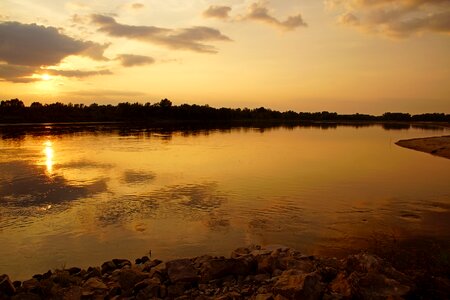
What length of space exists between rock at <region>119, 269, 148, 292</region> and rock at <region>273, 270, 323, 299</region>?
3066mm

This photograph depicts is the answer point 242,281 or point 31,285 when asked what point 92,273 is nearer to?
point 31,285

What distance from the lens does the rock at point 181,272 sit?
8.52 m

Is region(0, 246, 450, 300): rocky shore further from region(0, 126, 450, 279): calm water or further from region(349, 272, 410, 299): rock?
region(0, 126, 450, 279): calm water

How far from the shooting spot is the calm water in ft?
40.1

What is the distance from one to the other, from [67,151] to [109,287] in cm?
3276

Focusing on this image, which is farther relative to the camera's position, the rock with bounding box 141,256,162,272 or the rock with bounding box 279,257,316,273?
the rock with bounding box 141,256,162,272

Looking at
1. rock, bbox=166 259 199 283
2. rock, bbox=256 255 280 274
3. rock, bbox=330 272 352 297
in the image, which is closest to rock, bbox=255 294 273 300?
rock, bbox=330 272 352 297

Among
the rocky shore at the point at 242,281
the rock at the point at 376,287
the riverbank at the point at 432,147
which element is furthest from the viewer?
the riverbank at the point at 432,147

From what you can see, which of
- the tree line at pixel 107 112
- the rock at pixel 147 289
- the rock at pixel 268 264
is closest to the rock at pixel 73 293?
the rock at pixel 147 289

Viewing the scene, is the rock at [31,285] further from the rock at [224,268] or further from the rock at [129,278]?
the rock at [224,268]

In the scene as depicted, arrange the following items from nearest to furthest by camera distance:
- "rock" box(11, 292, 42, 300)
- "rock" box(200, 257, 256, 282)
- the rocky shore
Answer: the rocky shore
"rock" box(11, 292, 42, 300)
"rock" box(200, 257, 256, 282)

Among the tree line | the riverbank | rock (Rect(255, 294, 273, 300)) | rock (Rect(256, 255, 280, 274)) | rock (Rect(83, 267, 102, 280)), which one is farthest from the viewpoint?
the tree line

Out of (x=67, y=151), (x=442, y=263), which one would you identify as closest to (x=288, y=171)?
(x=442, y=263)

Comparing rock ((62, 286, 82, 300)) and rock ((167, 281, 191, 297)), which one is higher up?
rock ((167, 281, 191, 297))
